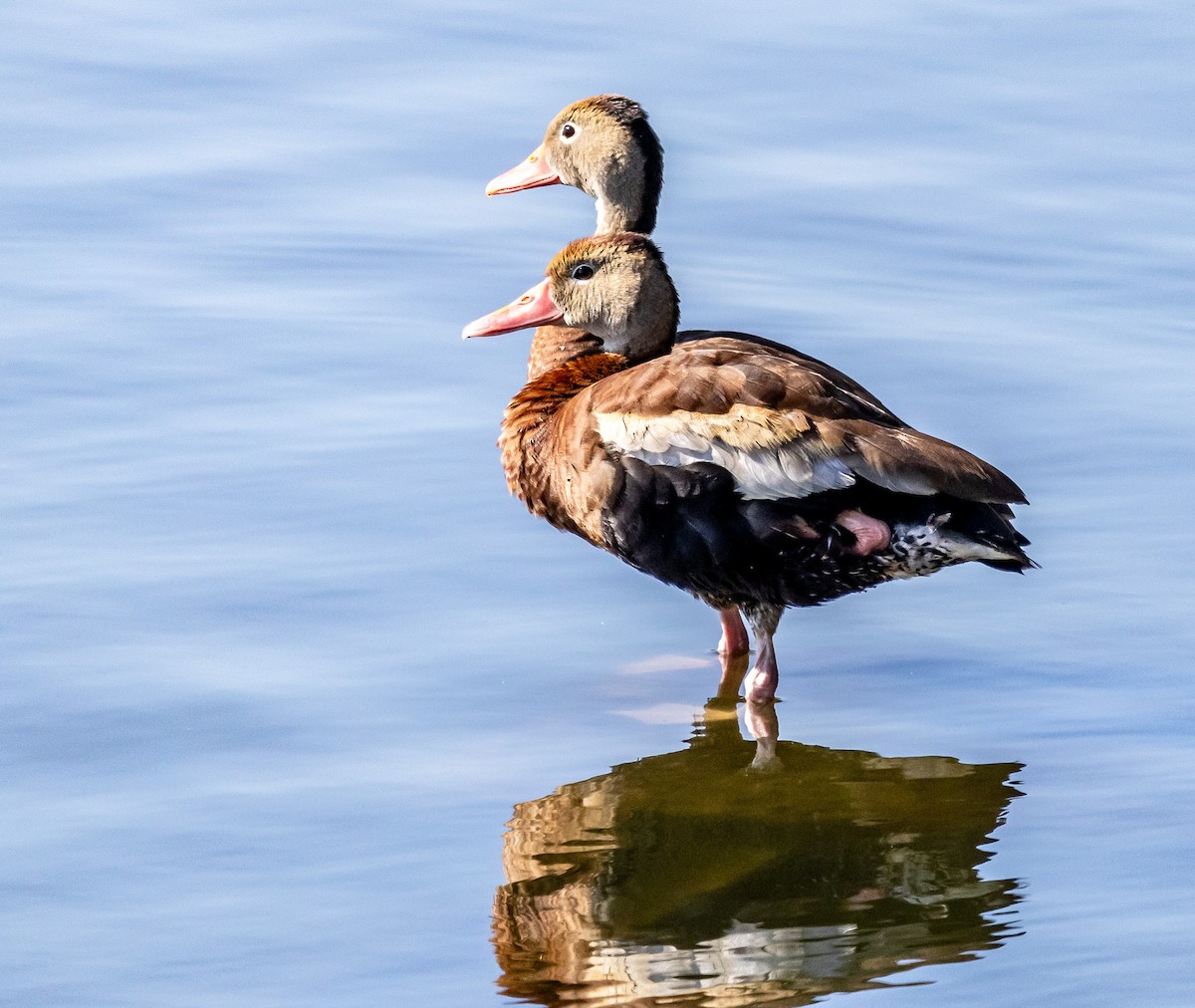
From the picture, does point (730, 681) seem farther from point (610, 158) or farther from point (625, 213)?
point (610, 158)

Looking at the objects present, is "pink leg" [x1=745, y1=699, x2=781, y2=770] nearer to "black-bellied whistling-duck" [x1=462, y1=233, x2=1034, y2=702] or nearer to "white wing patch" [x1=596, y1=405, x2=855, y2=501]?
"black-bellied whistling-duck" [x1=462, y1=233, x2=1034, y2=702]

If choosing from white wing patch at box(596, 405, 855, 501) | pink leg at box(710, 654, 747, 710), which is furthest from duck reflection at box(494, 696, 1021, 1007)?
white wing patch at box(596, 405, 855, 501)

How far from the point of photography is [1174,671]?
7863mm

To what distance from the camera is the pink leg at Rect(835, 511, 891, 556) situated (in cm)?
754

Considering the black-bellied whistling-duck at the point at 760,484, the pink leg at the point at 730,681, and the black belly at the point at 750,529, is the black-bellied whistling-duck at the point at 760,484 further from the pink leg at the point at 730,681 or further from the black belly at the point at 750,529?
the pink leg at the point at 730,681

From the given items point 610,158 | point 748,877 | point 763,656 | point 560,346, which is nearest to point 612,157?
point 610,158

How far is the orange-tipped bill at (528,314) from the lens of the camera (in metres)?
8.42

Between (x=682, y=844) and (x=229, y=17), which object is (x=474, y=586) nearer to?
(x=682, y=844)

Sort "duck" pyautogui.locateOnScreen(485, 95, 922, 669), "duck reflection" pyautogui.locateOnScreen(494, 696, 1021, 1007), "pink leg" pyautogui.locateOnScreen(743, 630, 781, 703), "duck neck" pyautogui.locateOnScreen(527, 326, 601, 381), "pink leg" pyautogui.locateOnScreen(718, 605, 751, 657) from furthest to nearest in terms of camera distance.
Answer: "duck" pyautogui.locateOnScreen(485, 95, 922, 669) < "duck neck" pyautogui.locateOnScreen(527, 326, 601, 381) < "pink leg" pyautogui.locateOnScreen(718, 605, 751, 657) < "pink leg" pyautogui.locateOnScreen(743, 630, 781, 703) < "duck reflection" pyautogui.locateOnScreen(494, 696, 1021, 1007)

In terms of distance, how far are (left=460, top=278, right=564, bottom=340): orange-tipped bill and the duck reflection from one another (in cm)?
176

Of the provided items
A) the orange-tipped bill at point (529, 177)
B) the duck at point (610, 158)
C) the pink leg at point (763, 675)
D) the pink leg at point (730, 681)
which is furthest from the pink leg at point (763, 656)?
the orange-tipped bill at point (529, 177)

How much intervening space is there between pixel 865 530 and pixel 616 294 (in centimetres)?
139

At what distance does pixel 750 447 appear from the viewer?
297 inches

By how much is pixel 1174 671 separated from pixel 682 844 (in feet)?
6.90
